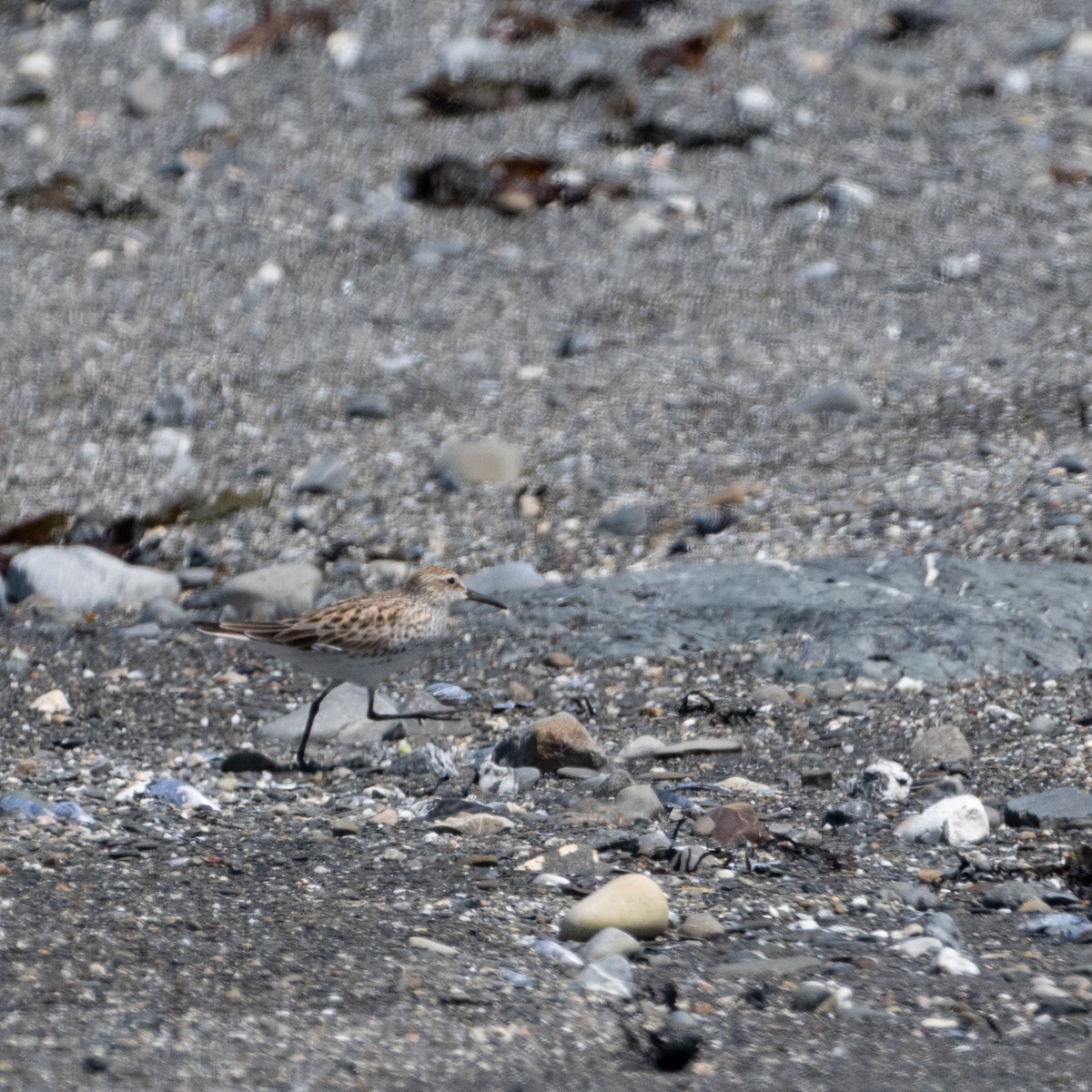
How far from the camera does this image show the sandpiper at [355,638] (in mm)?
5891

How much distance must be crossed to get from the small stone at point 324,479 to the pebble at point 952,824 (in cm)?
438

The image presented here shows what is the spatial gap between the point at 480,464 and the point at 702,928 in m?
4.54

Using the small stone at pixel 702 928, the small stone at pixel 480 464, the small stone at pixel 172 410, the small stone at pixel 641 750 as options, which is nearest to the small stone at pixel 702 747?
the small stone at pixel 641 750

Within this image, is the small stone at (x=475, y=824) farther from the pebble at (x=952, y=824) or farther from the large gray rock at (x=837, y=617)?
the large gray rock at (x=837, y=617)

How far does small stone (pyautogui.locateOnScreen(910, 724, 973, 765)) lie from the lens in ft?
17.9

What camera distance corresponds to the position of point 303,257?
36.0 feet

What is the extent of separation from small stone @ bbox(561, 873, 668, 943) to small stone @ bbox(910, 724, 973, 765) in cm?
159

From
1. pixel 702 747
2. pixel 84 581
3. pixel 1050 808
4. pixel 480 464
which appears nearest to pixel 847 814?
pixel 1050 808

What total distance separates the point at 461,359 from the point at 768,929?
5973 millimetres

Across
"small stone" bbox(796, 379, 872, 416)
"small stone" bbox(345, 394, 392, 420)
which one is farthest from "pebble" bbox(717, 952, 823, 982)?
"small stone" bbox(345, 394, 392, 420)

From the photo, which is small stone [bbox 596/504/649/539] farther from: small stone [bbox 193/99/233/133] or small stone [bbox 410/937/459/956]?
small stone [bbox 193/99/233/133]

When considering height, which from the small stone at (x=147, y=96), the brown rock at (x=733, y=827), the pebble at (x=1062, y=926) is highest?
the small stone at (x=147, y=96)

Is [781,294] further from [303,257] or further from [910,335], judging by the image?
[303,257]

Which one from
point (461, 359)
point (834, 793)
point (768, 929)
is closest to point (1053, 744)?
point (834, 793)
